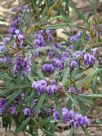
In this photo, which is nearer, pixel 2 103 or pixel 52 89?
pixel 52 89

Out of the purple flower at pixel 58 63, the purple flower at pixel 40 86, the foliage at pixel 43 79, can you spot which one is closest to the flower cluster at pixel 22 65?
the foliage at pixel 43 79

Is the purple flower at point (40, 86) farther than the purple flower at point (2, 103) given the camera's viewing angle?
No

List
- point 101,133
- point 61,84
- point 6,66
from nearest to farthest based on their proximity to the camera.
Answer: point 61,84
point 6,66
point 101,133

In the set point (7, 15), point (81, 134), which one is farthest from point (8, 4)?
point (81, 134)

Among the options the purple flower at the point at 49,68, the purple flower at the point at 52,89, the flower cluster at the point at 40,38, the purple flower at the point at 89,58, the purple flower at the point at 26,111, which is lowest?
the purple flower at the point at 26,111

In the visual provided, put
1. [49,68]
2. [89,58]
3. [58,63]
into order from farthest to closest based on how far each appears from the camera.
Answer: [49,68] → [58,63] → [89,58]

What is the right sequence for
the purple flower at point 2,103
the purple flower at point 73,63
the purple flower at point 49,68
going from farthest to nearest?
the purple flower at point 49,68 < the purple flower at point 2,103 < the purple flower at point 73,63

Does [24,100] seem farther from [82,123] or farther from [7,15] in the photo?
[7,15]

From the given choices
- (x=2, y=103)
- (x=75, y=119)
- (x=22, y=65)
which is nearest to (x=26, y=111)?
(x=2, y=103)

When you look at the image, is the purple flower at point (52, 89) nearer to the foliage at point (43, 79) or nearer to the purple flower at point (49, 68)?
the foliage at point (43, 79)

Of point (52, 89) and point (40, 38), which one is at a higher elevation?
point (40, 38)

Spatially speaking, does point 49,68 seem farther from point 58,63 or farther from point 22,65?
point 22,65
